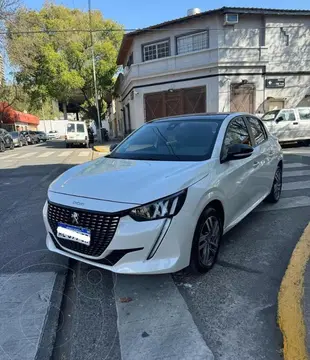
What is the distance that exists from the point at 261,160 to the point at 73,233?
2944mm

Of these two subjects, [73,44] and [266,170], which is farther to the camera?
[73,44]

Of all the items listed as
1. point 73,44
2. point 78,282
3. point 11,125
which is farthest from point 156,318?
point 11,125

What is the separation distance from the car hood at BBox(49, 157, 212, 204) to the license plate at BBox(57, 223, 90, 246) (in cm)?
31

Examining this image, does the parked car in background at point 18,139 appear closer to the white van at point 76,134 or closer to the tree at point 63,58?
the tree at point 63,58

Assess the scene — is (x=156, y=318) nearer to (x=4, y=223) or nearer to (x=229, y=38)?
(x=4, y=223)

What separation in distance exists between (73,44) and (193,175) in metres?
27.5

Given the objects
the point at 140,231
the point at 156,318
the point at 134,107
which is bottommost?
the point at 156,318

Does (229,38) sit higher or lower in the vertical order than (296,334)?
higher

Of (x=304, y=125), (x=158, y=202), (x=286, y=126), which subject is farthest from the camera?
(x=304, y=125)

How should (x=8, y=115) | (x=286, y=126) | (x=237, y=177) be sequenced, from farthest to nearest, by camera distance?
(x=8, y=115) → (x=286, y=126) → (x=237, y=177)

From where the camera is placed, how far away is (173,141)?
377cm

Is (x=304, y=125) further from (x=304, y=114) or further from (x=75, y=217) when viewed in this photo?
(x=75, y=217)

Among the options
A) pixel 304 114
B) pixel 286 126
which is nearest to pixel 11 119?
pixel 286 126

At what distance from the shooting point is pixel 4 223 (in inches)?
195
